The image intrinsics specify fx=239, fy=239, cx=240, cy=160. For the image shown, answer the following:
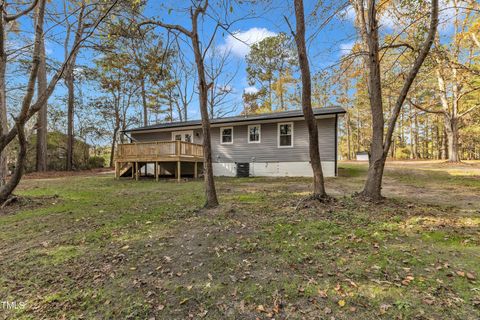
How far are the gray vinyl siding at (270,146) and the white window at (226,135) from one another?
0.66 feet

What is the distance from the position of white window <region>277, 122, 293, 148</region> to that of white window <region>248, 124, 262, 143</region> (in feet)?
4.07

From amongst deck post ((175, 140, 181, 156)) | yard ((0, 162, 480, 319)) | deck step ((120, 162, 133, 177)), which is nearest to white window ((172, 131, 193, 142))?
deck step ((120, 162, 133, 177))

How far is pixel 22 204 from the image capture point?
6359mm

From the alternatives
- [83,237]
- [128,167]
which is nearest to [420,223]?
[83,237]

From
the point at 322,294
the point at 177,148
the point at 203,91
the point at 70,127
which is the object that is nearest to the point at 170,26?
the point at 203,91

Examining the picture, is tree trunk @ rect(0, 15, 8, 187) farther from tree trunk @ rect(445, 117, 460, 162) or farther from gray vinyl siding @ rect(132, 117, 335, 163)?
tree trunk @ rect(445, 117, 460, 162)

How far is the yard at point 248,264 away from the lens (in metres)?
2.32

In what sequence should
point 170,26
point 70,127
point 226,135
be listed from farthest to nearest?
1. point 70,127
2. point 226,135
3. point 170,26

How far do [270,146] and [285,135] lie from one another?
1.07 meters

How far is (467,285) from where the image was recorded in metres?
2.46

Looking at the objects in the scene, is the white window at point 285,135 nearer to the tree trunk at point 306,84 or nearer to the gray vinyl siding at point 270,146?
the gray vinyl siding at point 270,146

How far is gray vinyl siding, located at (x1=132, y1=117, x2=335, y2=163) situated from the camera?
12734 millimetres

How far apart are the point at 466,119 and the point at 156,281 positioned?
94.4 ft

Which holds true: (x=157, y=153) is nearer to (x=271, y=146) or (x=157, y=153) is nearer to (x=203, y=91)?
(x=271, y=146)
